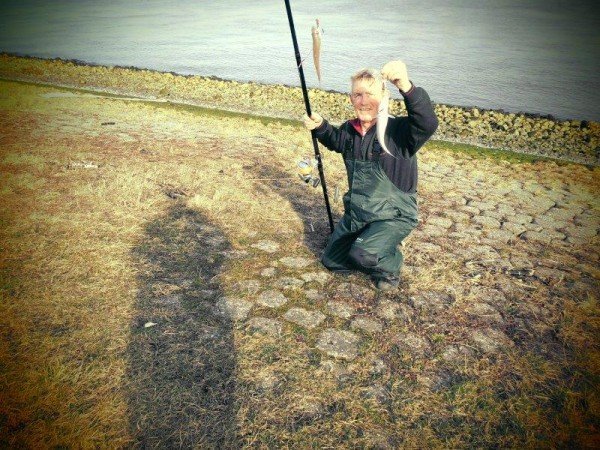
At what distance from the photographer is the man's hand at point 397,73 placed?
308 centimetres

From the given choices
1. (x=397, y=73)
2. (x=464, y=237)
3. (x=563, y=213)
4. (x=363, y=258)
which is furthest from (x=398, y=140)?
(x=563, y=213)

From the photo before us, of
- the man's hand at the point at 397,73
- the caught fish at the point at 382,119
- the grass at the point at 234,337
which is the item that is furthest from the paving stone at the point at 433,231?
the man's hand at the point at 397,73

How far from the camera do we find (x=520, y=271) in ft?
14.0

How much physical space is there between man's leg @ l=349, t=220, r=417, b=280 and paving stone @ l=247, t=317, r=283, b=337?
1092mm

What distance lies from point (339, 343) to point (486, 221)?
11.0ft

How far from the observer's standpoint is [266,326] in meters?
3.49

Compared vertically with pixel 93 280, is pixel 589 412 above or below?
below

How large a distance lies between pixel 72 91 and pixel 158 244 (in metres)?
11.8

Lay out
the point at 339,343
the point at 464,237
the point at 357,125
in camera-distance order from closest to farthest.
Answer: the point at 339,343, the point at 357,125, the point at 464,237

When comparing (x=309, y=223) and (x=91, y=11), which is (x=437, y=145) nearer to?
(x=309, y=223)

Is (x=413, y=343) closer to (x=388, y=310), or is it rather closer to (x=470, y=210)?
(x=388, y=310)

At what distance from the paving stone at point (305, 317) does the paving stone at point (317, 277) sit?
1.71 ft

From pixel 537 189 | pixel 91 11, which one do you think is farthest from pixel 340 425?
pixel 91 11

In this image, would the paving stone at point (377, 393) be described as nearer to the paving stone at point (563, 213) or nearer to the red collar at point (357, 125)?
the red collar at point (357, 125)
